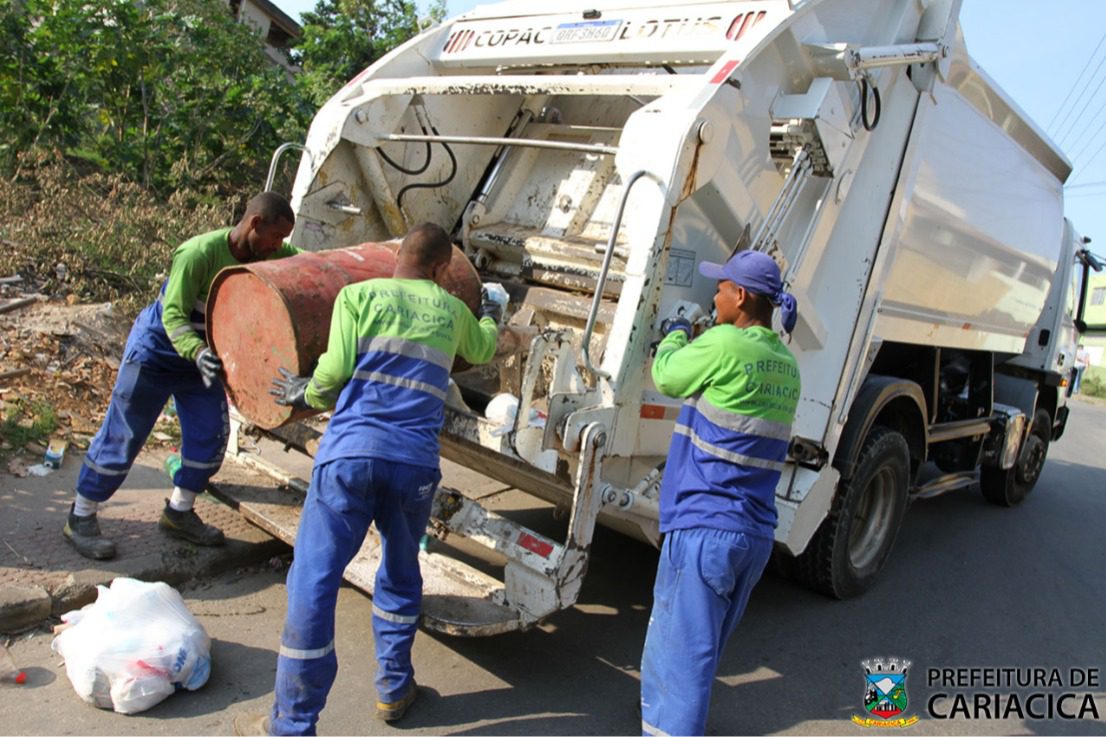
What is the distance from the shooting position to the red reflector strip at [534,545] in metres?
2.91

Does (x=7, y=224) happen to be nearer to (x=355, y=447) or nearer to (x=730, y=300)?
(x=355, y=447)

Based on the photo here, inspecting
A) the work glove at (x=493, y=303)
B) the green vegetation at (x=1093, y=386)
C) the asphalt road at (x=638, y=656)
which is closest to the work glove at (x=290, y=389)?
the work glove at (x=493, y=303)

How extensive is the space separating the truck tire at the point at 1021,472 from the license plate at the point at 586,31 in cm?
489

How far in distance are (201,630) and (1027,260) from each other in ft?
18.4

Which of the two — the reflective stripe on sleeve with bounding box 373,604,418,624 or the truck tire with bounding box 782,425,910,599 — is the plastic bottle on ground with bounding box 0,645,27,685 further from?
the truck tire with bounding box 782,425,910,599

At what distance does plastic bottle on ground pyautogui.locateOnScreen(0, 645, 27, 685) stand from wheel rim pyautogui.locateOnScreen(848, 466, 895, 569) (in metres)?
3.62

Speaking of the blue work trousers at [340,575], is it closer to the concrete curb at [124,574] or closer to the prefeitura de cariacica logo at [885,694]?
the concrete curb at [124,574]

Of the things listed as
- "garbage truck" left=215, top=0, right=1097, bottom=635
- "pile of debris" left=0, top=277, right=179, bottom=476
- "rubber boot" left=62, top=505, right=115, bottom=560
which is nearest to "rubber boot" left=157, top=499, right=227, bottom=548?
"rubber boot" left=62, top=505, right=115, bottom=560

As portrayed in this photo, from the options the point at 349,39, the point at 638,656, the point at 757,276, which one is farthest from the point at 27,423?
the point at 349,39

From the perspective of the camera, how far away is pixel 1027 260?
19.5 feet

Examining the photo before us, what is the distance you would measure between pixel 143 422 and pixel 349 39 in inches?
356

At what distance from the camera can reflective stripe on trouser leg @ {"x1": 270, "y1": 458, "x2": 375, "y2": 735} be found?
2.44 metres

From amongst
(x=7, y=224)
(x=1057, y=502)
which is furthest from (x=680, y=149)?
(x=1057, y=502)

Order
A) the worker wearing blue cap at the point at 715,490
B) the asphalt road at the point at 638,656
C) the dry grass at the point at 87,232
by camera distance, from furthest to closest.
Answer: the dry grass at the point at 87,232, the asphalt road at the point at 638,656, the worker wearing blue cap at the point at 715,490
